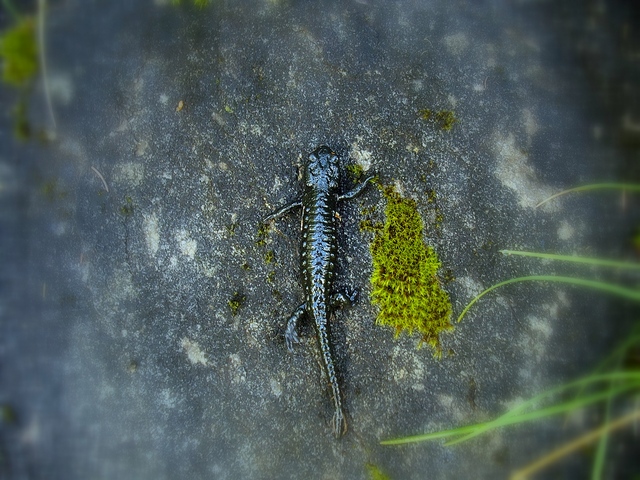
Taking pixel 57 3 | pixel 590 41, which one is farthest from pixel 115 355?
pixel 590 41

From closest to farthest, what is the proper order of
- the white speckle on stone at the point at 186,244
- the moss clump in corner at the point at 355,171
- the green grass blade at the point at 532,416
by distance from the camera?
1. the green grass blade at the point at 532,416
2. the white speckle on stone at the point at 186,244
3. the moss clump in corner at the point at 355,171

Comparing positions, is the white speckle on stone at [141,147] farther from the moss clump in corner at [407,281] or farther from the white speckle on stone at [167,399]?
the moss clump in corner at [407,281]

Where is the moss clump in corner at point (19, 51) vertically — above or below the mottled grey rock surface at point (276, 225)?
above

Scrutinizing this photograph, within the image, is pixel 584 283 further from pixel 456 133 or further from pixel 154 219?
pixel 154 219

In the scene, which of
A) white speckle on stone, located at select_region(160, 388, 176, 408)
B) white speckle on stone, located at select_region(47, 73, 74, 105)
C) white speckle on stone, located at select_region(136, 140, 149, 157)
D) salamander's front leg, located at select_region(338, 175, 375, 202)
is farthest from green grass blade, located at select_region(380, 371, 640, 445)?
white speckle on stone, located at select_region(47, 73, 74, 105)

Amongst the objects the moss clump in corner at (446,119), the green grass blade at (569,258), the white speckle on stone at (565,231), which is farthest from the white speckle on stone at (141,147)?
the white speckle on stone at (565,231)

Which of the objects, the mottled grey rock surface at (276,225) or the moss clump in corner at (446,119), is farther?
the moss clump in corner at (446,119)

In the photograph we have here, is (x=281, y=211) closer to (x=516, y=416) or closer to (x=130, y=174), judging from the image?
(x=130, y=174)

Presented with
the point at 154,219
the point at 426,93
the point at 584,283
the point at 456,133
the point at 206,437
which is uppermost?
Answer: the point at 426,93
